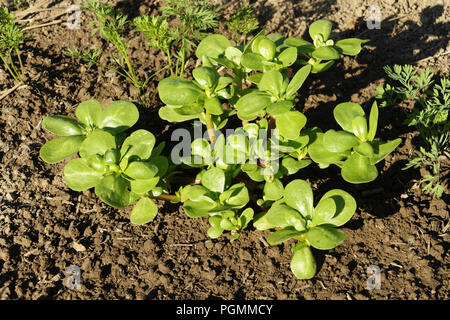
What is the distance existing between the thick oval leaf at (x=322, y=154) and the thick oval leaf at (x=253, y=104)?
0.36 meters

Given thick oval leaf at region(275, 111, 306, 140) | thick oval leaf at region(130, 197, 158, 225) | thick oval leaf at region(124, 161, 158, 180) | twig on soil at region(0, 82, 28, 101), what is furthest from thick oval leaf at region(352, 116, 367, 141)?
twig on soil at region(0, 82, 28, 101)

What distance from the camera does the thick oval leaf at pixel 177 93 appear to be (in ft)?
6.83

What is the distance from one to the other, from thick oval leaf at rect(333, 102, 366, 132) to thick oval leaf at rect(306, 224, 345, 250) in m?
0.54

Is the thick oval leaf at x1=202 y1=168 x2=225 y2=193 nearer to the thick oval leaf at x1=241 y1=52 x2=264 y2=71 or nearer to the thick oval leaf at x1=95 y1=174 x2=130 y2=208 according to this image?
the thick oval leaf at x1=95 y1=174 x2=130 y2=208

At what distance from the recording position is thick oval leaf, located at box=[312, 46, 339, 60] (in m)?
2.19

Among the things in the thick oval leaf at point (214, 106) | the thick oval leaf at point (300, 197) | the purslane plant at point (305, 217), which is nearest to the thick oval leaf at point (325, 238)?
the purslane plant at point (305, 217)

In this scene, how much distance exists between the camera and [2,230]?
7.89ft

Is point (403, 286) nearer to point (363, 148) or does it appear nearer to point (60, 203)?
point (363, 148)

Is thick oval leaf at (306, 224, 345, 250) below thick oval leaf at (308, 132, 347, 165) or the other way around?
below

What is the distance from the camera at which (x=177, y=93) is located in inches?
82.0

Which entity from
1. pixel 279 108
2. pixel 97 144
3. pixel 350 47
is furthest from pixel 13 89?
pixel 350 47

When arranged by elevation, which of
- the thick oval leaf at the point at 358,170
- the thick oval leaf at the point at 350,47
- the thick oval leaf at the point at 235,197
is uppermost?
the thick oval leaf at the point at 350,47

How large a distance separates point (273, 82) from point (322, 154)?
456mm

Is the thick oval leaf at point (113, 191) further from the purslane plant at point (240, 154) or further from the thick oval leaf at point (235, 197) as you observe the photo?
the thick oval leaf at point (235, 197)
